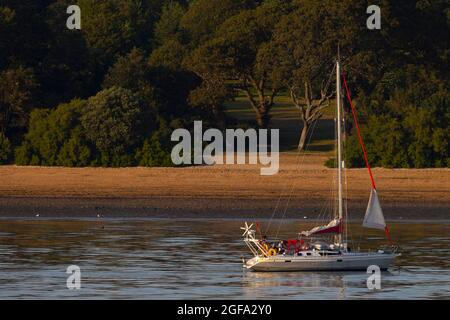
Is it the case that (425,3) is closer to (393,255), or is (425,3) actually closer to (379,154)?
(379,154)

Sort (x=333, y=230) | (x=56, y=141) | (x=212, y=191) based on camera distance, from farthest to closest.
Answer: (x=56, y=141) < (x=212, y=191) < (x=333, y=230)

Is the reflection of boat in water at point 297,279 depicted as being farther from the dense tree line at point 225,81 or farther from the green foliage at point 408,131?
the dense tree line at point 225,81

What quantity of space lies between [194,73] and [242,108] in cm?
1256

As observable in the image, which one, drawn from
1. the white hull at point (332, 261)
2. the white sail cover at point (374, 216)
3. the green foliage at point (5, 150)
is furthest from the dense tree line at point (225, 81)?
the white hull at point (332, 261)

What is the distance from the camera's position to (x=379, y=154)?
7212 centimetres

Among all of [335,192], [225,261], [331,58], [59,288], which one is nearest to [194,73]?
[331,58]

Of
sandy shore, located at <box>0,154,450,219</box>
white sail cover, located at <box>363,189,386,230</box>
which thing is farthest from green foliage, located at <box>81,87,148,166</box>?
white sail cover, located at <box>363,189,386,230</box>

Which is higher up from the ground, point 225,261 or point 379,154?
point 379,154

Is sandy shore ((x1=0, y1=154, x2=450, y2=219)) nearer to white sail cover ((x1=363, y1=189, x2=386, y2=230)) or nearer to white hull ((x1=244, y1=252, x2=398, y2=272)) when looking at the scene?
white sail cover ((x1=363, y1=189, x2=386, y2=230))

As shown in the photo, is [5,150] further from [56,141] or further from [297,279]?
[297,279]

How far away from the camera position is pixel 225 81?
8938 cm

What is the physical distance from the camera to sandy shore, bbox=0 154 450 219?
202ft

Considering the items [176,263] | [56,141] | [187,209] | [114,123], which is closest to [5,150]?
[56,141]

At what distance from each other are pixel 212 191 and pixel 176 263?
1912cm
